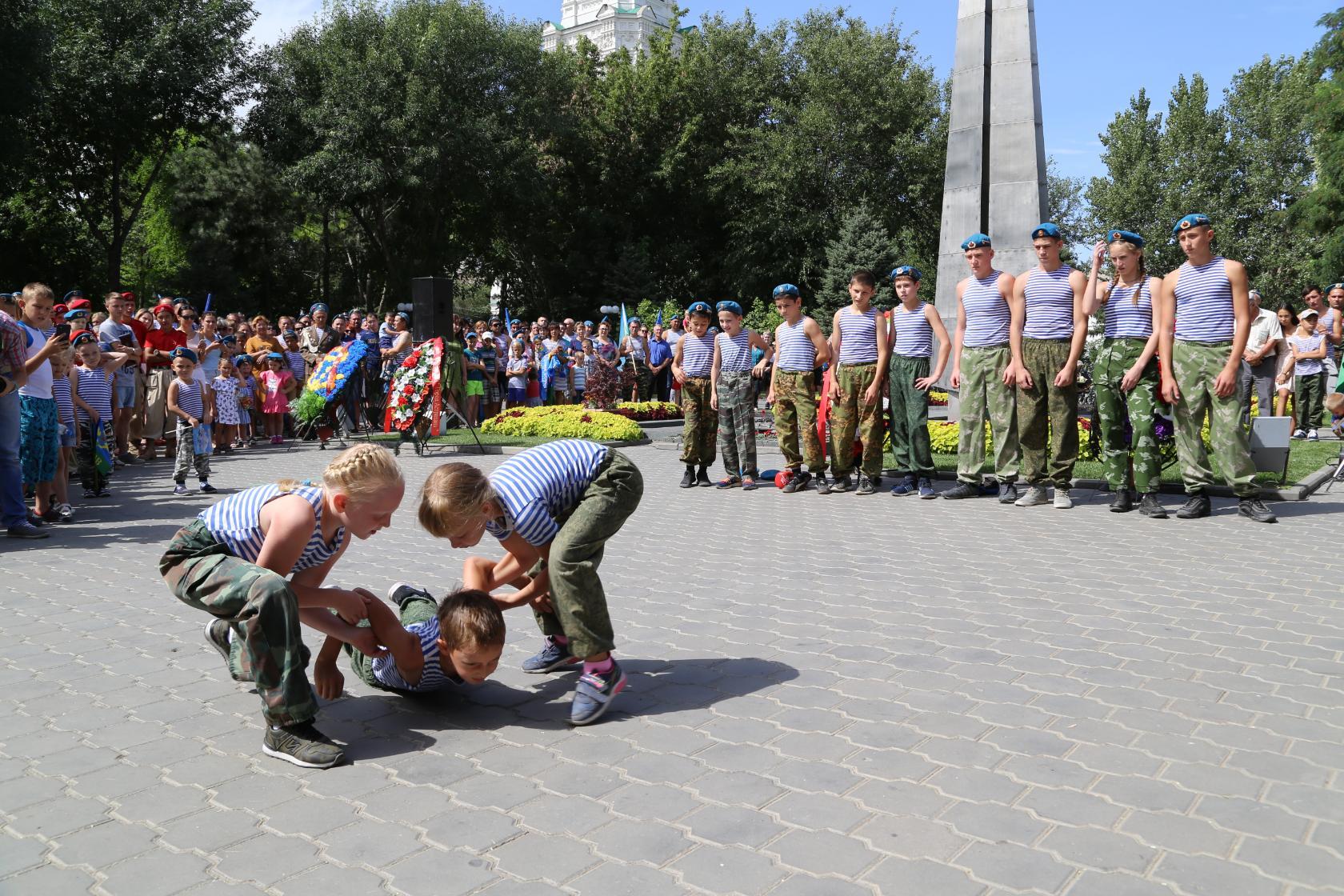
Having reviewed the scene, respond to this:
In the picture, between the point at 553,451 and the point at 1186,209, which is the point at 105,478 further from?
the point at 1186,209

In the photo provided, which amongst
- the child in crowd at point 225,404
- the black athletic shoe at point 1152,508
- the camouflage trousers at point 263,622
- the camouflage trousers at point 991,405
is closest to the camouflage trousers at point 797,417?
the camouflage trousers at point 991,405

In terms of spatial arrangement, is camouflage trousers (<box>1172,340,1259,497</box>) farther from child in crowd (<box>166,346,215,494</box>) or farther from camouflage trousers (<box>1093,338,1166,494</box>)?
child in crowd (<box>166,346,215,494</box>)

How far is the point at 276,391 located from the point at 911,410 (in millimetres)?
11399

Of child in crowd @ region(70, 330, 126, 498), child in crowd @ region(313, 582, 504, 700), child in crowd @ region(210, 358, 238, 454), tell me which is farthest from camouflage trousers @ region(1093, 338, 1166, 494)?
child in crowd @ region(210, 358, 238, 454)

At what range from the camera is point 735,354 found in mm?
11250

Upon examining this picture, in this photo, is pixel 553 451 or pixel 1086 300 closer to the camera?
pixel 553 451

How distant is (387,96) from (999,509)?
31.3 metres

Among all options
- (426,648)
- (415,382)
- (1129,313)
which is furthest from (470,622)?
(415,382)

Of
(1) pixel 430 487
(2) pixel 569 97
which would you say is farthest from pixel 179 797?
(2) pixel 569 97

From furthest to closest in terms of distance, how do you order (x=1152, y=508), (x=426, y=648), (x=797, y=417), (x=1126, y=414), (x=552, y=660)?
(x=797, y=417) < (x=1126, y=414) < (x=1152, y=508) < (x=552, y=660) < (x=426, y=648)

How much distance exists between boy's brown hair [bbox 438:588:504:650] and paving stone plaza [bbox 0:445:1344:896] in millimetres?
367

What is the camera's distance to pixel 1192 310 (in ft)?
27.8

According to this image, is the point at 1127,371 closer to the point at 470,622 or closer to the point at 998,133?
the point at 998,133

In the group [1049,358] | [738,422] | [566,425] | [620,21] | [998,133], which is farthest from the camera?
[620,21]
